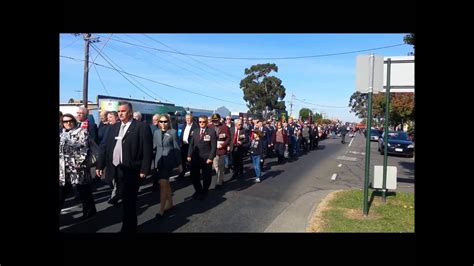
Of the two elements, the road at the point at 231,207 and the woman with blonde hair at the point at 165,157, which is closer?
the road at the point at 231,207

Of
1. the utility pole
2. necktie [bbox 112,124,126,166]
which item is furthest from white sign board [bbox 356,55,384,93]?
the utility pole

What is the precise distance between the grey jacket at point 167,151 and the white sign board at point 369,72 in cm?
348

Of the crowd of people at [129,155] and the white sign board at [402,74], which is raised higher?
the white sign board at [402,74]

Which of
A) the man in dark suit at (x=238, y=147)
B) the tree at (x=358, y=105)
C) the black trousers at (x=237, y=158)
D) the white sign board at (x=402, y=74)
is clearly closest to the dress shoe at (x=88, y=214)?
the man in dark suit at (x=238, y=147)

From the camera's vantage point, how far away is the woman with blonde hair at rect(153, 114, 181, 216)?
6965 mm

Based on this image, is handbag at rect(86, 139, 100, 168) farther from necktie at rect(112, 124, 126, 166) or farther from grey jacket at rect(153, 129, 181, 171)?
grey jacket at rect(153, 129, 181, 171)

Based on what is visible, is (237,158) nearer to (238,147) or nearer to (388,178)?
(238,147)

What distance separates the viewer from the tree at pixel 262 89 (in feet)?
225

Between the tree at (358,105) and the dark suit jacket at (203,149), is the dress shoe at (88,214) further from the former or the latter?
the tree at (358,105)

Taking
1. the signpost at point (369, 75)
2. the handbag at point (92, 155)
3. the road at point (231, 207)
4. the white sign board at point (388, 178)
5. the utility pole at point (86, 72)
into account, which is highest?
the utility pole at point (86, 72)

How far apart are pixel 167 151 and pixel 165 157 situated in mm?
178

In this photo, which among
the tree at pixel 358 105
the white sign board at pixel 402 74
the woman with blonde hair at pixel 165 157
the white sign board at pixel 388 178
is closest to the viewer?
the woman with blonde hair at pixel 165 157
